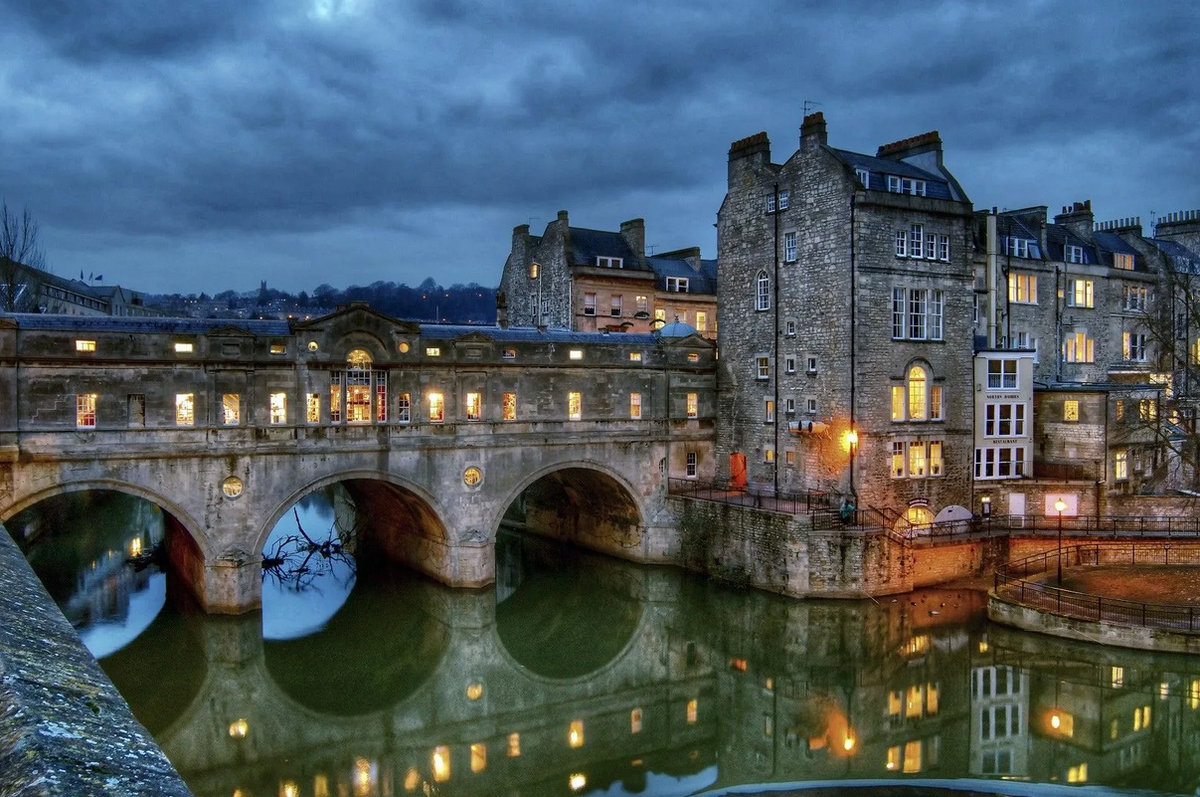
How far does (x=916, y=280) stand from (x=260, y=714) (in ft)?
89.7

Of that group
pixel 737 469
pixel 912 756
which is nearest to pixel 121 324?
pixel 737 469

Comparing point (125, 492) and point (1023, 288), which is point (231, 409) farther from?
point (1023, 288)

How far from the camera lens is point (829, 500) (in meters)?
34.3

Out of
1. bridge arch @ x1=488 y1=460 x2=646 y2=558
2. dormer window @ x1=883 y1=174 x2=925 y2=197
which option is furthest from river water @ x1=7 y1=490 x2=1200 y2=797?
dormer window @ x1=883 y1=174 x2=925 y2=197

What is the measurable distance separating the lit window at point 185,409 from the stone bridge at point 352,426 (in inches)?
2.2

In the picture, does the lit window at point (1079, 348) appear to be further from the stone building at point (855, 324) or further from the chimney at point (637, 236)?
the chimney at point (637, 236)

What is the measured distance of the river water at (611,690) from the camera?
802 inches

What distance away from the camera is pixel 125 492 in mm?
27516

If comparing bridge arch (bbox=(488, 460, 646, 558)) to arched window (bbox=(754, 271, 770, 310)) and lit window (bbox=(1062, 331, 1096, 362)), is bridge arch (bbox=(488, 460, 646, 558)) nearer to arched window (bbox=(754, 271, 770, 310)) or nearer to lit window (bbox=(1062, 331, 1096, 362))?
arched window (bbox=(754, 271, 770, 310))

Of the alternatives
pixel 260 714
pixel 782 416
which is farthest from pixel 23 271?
pixel 782 416

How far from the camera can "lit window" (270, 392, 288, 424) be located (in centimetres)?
3038

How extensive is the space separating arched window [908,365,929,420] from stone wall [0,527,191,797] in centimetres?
3136

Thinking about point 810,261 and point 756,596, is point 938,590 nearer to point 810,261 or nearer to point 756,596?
point 756,596

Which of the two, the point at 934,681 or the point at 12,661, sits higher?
the point at 12,661
